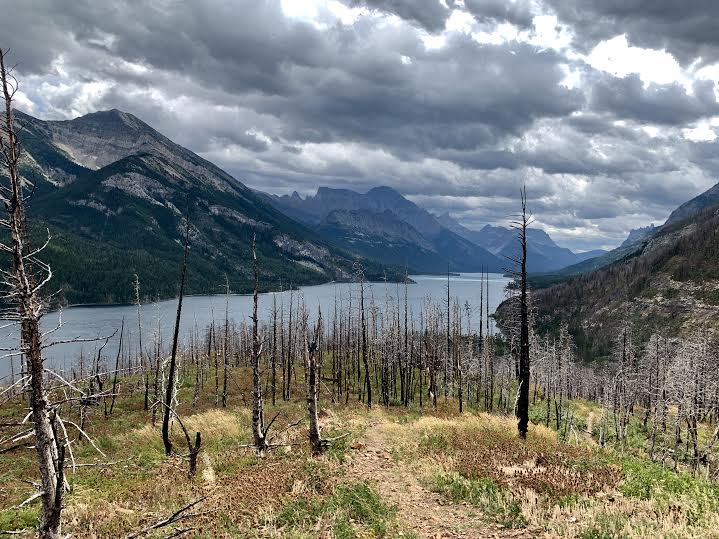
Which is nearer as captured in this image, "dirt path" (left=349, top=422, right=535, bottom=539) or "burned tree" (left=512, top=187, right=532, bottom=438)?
"dirt path" (left=349, top=422, right=535, bottom=539)

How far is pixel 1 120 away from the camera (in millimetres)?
6801

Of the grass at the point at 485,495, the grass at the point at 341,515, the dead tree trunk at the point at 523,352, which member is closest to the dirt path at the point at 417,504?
the grass at the point at 485,495

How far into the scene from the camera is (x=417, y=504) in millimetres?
14258

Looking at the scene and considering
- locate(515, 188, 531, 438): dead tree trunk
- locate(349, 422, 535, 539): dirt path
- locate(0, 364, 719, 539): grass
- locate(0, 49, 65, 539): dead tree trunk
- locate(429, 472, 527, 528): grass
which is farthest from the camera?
locate(515, 188, 531, 438): dead tree trunk

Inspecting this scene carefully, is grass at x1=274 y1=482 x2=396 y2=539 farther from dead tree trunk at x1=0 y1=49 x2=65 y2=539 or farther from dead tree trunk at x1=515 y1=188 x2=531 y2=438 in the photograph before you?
dead tree trunk at x1=515 y1=188 x2=531 y2=438

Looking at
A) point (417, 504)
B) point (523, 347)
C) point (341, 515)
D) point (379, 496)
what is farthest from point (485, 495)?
point (523, 347)

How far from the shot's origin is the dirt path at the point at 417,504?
39.5 feet

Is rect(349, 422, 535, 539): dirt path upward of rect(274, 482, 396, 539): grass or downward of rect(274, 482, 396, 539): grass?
downward

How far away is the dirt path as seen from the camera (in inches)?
474

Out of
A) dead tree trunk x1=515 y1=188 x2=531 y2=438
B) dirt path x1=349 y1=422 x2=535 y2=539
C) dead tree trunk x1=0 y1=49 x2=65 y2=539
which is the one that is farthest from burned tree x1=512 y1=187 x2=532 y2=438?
dead tree trunk x1=0 y1=49 x2=65 y2=539

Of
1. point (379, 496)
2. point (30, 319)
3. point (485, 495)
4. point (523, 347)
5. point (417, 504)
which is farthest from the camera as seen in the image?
point (523, 347)

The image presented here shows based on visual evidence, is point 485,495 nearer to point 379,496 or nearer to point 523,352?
point 379,496

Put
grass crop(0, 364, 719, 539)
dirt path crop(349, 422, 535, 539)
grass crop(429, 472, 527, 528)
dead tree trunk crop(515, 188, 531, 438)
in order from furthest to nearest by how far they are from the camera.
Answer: dead tree trunk crop(515, 188, 531, 438), grass crop(429, 472, 527, 528), dirt path crop(349, 422, 535, 539), grass crop(0, 364, 719, 539)

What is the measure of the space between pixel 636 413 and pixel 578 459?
7785 cm
